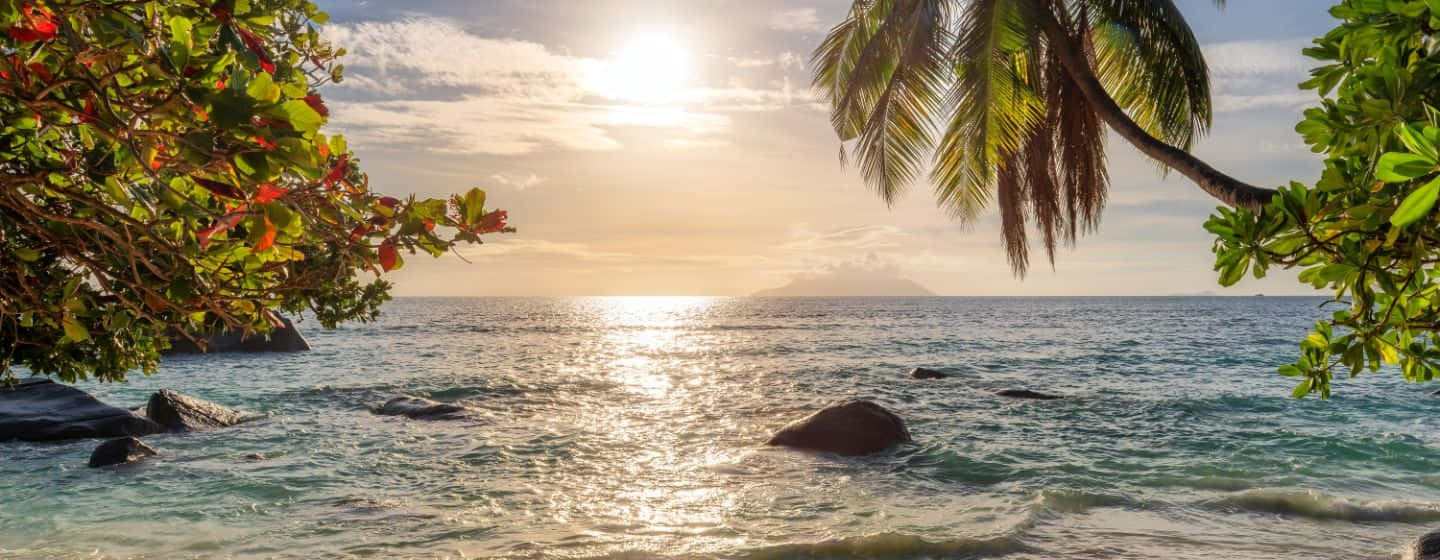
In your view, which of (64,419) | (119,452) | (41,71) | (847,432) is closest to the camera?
(41,71)

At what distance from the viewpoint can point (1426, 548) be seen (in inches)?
278

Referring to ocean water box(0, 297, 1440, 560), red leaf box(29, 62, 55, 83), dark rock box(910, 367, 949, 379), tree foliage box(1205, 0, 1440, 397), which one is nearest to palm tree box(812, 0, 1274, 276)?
ocean water box(0, 297, 1440, 560)

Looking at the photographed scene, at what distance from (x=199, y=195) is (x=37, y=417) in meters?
15.1

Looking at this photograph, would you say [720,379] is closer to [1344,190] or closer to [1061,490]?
[1061,490]

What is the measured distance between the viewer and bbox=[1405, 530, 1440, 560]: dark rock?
6977 millimetres

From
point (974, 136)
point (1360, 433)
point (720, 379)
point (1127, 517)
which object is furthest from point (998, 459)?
point (720, 379)

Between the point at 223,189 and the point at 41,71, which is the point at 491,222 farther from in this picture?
the point at 41,71

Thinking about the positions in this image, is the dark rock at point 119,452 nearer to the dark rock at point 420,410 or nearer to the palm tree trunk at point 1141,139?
the dark rock at point 420,410

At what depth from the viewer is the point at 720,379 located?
26516 millimetres

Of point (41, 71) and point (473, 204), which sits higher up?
point (41, 71)

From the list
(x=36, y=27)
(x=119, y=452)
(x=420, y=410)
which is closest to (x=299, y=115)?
(x=36, y=27)

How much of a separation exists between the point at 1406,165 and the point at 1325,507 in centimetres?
1051

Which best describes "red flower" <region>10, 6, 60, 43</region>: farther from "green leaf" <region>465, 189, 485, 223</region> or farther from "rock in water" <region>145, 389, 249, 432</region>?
"rock in water" <region>145, 389, 249, 432</region>

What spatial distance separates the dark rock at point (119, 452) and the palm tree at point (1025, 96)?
11398mm
